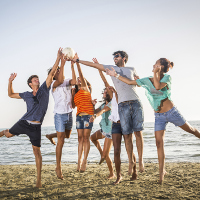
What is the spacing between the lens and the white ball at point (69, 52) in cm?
620

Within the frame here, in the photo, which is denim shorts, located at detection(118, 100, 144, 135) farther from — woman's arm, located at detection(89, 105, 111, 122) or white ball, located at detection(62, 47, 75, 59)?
white ball, located at detection(62, 47, 75, 59)

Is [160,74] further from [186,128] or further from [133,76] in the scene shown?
[186,128]

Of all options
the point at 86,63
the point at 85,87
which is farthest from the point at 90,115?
the point at 86,63

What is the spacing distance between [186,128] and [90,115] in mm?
2606

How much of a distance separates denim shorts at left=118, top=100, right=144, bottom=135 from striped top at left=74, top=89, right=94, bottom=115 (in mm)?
1530

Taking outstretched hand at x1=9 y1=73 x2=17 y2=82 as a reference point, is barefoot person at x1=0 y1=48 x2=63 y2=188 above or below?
below

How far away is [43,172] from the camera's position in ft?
24.1

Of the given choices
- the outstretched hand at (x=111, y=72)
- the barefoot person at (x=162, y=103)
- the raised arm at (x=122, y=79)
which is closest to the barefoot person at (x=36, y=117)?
the outstretched hand at (x=111, y=72)

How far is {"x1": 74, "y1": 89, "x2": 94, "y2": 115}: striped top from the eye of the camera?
677 centimetres

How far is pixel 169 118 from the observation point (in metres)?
5.20

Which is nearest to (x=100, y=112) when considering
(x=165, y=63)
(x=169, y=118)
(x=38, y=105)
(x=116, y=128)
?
(x=116, y=128)

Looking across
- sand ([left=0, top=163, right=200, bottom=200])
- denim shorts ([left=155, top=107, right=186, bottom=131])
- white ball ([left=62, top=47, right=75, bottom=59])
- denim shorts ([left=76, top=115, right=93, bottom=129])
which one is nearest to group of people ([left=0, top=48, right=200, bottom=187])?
denim shorts ([left=155, top=107, right=186, bottom=131])

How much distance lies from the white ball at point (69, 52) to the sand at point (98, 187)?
298 centimetres

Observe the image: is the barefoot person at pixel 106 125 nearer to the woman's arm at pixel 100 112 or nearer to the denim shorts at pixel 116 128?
the woman's arm at pixel 100 112
